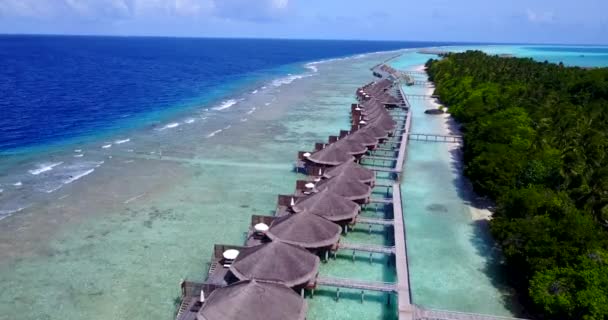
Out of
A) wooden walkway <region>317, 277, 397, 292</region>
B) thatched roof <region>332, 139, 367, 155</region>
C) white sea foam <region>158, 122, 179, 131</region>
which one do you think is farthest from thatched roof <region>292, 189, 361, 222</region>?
white sea foam <region>158, 122, 179, 131</region>

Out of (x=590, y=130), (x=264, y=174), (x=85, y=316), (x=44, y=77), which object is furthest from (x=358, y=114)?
(x=44, y=77)

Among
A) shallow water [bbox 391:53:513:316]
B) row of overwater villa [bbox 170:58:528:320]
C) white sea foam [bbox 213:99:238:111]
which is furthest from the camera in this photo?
white sea foam [bbox 213:99:238:111]

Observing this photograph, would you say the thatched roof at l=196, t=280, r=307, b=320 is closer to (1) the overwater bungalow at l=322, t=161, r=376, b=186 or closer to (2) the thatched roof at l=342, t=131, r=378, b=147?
(1) the overwater bungalow at l=322, t=161, r=376, b=186

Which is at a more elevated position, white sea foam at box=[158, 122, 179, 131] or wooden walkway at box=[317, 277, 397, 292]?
white sea foam at box=[158, 122, 179, 131]

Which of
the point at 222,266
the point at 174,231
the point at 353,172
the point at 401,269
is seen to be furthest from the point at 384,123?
the point at 222,266

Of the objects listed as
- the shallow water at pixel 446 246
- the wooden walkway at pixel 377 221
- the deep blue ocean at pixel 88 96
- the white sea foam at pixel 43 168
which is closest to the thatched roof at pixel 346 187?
the wooden walkway at pixel 377 221

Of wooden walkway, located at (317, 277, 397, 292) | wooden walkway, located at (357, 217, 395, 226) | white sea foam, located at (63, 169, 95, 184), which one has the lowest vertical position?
white sea foam, located at (63, 169, 95, 184)

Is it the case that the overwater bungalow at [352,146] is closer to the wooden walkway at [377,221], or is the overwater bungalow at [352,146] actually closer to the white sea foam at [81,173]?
the wooden walkway at [377,221]

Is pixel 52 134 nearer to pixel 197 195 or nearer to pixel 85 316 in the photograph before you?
pixel 197 195
